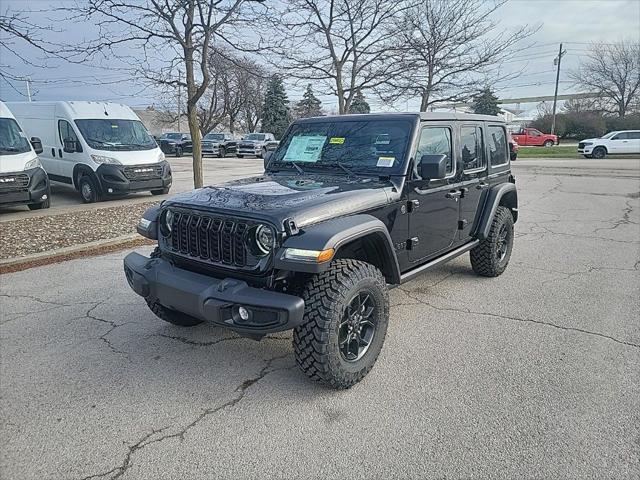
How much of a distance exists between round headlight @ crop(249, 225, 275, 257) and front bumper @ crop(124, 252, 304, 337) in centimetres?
23

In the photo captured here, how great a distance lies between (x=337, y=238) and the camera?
2.85 metres

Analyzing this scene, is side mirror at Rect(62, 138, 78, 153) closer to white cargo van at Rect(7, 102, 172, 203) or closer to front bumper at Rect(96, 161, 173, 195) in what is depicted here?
white cargo van at Rect(7, 102, 172, 203)

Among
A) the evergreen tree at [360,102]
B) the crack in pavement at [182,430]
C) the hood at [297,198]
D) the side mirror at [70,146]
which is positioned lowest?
the crack in pavement at [182,430]

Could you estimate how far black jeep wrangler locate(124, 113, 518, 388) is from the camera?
2.80 meters

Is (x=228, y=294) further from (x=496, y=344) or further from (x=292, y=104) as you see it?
(x=292, y=104)

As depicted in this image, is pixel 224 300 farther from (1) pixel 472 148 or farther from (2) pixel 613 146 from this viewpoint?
(2) pixel 613 146

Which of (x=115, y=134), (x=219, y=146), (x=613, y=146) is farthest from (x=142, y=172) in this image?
(x=613, y=146)

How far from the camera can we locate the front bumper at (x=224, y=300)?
2668 millimetres

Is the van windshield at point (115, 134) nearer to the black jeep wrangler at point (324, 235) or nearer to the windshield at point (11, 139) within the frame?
the windshield at point (11, 139)

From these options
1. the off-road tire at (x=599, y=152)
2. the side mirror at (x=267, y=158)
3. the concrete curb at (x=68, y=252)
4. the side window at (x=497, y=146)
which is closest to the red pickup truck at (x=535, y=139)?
the off-road tire at (x=599, y=152)

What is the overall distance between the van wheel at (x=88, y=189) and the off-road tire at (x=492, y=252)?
945cm

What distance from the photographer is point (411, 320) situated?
4.20m

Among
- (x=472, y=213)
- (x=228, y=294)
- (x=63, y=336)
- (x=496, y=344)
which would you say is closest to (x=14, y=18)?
(x=63, y=336)

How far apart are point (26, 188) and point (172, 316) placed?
7.47 meters
